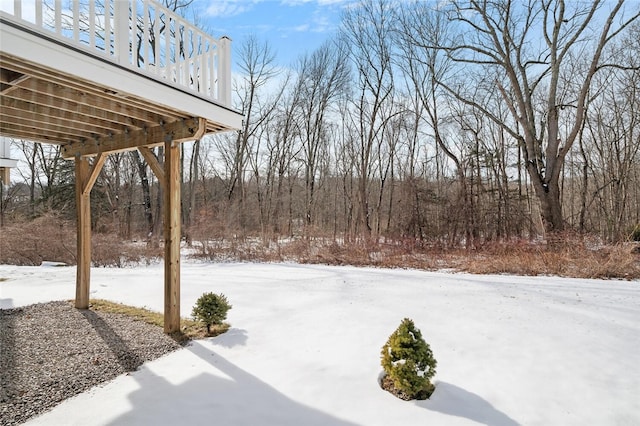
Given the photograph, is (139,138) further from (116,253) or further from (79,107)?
(116,253)

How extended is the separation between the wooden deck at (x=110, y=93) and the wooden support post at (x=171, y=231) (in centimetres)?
1

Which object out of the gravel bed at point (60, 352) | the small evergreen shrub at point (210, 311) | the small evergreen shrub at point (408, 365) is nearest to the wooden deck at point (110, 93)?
the small evergreen shrub at point (210, 311)

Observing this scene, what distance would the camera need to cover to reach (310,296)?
4996 millimetres

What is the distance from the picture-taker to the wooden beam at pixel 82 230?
4.48 metres

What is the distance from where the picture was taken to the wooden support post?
12.1 ft

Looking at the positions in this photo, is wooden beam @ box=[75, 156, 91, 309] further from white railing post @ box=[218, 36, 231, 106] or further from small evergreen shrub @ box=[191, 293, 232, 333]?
white railing post @ box=[218, 36, 231, 106]

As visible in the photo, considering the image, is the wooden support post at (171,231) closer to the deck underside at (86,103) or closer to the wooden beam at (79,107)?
the deck underside at (86,103)

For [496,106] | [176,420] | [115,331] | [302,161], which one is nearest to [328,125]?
[302,161]

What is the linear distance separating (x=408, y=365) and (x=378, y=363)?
55 centimetres

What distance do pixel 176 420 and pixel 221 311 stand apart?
161 centimetres

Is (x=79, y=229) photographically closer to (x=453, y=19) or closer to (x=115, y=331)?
(x=115, y=331)

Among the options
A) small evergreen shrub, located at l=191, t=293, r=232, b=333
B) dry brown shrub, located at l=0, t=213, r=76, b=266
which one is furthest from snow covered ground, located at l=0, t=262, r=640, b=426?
dry brown shrub, located at l=0, t=213, r=76, b=266

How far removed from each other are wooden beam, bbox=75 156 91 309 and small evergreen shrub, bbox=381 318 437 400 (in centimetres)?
419

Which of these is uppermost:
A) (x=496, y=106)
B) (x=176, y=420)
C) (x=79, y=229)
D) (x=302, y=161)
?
(x=496, y=106)
